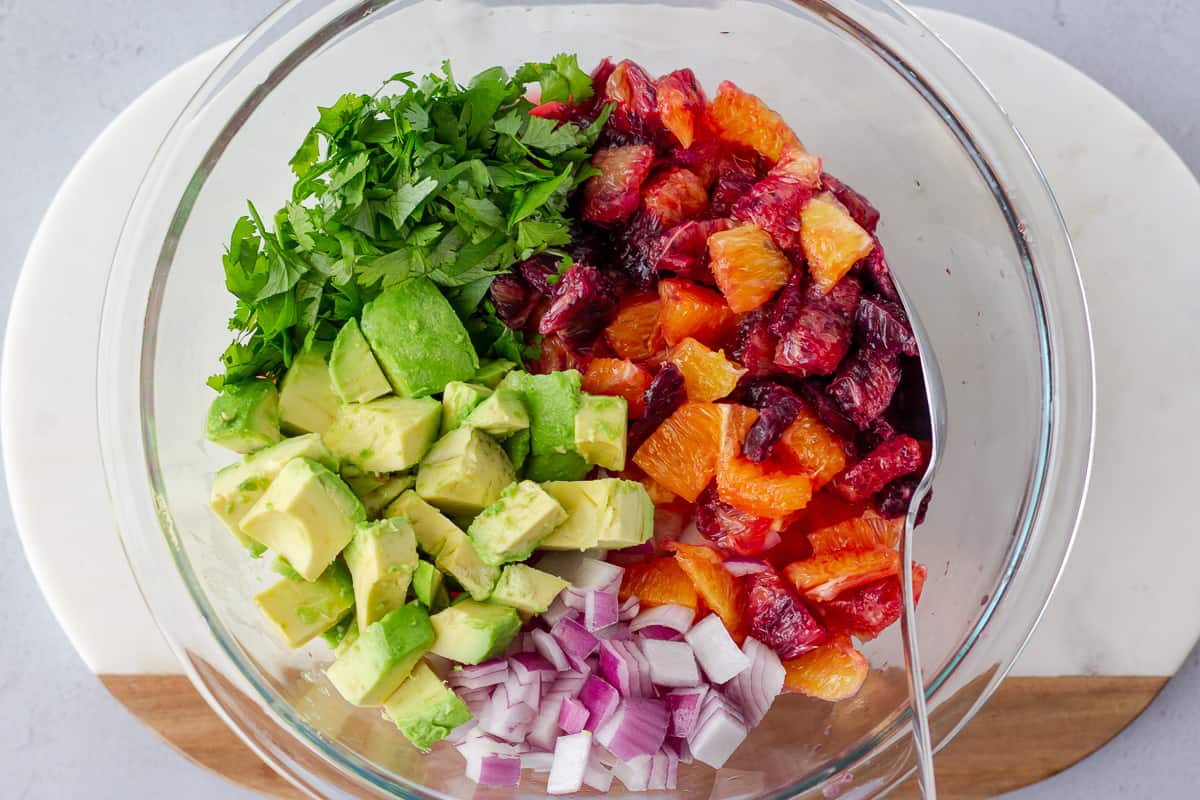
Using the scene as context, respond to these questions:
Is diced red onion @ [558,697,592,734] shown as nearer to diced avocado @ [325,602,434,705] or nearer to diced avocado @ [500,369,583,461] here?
diced avocado @ [325,602,434,705]

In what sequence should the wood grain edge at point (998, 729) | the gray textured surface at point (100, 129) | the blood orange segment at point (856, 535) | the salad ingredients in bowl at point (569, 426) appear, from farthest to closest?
the gray textured surface at point (100, 129), the wood grain edge at point (998, 729), the blood orange segment at point (856, 535), the salad ingredients in bowl at point (569, 426)

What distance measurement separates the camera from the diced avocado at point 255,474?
5.89ft

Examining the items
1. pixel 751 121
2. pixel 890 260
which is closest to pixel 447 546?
pixel 751 121

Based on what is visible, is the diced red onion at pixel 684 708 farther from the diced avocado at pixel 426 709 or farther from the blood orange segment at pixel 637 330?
the blood orange segment at pixel 637 330

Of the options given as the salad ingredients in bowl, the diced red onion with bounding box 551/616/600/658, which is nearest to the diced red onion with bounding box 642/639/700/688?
the salad ingredients in bowl

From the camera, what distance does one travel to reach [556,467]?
6.28ft

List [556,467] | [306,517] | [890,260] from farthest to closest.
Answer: [890,260], [556,467], [306,517]

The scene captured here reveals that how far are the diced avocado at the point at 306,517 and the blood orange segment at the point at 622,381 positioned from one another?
513 mm

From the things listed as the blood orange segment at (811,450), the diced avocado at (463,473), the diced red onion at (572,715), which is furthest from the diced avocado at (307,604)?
the blood orange segment at (811,450)

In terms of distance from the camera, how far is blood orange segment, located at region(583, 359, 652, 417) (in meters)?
1.90

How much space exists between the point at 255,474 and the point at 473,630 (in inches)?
19.8

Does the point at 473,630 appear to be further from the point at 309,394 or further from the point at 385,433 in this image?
the point at 309,394

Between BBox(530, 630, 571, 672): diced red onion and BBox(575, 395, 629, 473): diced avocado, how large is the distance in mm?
356

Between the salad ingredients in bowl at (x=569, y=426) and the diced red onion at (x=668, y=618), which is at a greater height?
the salad ingredients in bowl at (x=569, y=426)
